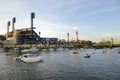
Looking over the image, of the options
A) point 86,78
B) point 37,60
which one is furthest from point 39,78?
point 37,60

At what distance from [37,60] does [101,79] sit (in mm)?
56969

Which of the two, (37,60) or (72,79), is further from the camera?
(37,60)

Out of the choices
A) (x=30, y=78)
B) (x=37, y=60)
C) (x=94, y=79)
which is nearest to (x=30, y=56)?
(x=37, y=60)

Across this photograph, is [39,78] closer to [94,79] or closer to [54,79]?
[54,79]

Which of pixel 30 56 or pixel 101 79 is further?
pixel 30 56

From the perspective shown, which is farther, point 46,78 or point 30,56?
point 30,56

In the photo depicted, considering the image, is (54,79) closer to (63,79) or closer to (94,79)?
(63,79)

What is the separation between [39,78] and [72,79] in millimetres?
10083

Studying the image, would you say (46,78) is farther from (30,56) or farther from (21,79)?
(30,56)

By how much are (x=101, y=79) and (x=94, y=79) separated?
203 centimetres

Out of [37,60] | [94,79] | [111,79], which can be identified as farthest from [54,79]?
[37,60]

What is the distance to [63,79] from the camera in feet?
199

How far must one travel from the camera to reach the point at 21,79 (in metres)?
61.0

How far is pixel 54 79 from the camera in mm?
60875
